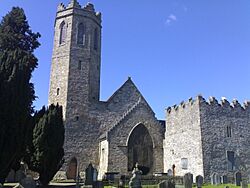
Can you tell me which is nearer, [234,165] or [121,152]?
[234,165]

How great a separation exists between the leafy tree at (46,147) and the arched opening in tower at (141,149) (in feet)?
31.6

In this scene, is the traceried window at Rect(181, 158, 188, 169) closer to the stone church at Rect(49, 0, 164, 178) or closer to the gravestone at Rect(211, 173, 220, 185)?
the gravestone at Rect(211, 173, 220, 185)

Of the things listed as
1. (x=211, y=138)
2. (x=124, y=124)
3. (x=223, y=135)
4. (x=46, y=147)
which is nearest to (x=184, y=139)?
(x=211, y=138)

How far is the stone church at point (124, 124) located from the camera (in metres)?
28.1

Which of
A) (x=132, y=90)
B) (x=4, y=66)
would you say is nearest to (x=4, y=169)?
(x=4, y=66)

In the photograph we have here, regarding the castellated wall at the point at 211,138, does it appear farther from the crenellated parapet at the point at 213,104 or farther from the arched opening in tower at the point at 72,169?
the arched opening in tower at the point at 72,169

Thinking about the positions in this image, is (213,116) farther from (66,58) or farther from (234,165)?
(66,58)

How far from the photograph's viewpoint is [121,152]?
30578 mm

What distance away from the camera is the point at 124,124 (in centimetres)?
3166

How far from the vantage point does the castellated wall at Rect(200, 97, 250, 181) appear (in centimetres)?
2727

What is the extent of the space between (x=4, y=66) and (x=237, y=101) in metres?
22.0

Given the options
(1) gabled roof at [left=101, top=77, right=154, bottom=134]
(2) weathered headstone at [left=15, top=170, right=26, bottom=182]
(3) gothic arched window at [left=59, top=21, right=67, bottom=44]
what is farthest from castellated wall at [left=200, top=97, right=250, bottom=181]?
(3) gothic arched window at [left=59, top=21, right=67, bottom=44]

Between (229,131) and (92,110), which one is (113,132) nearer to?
(92,110)

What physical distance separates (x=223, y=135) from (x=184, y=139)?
3.59 m
